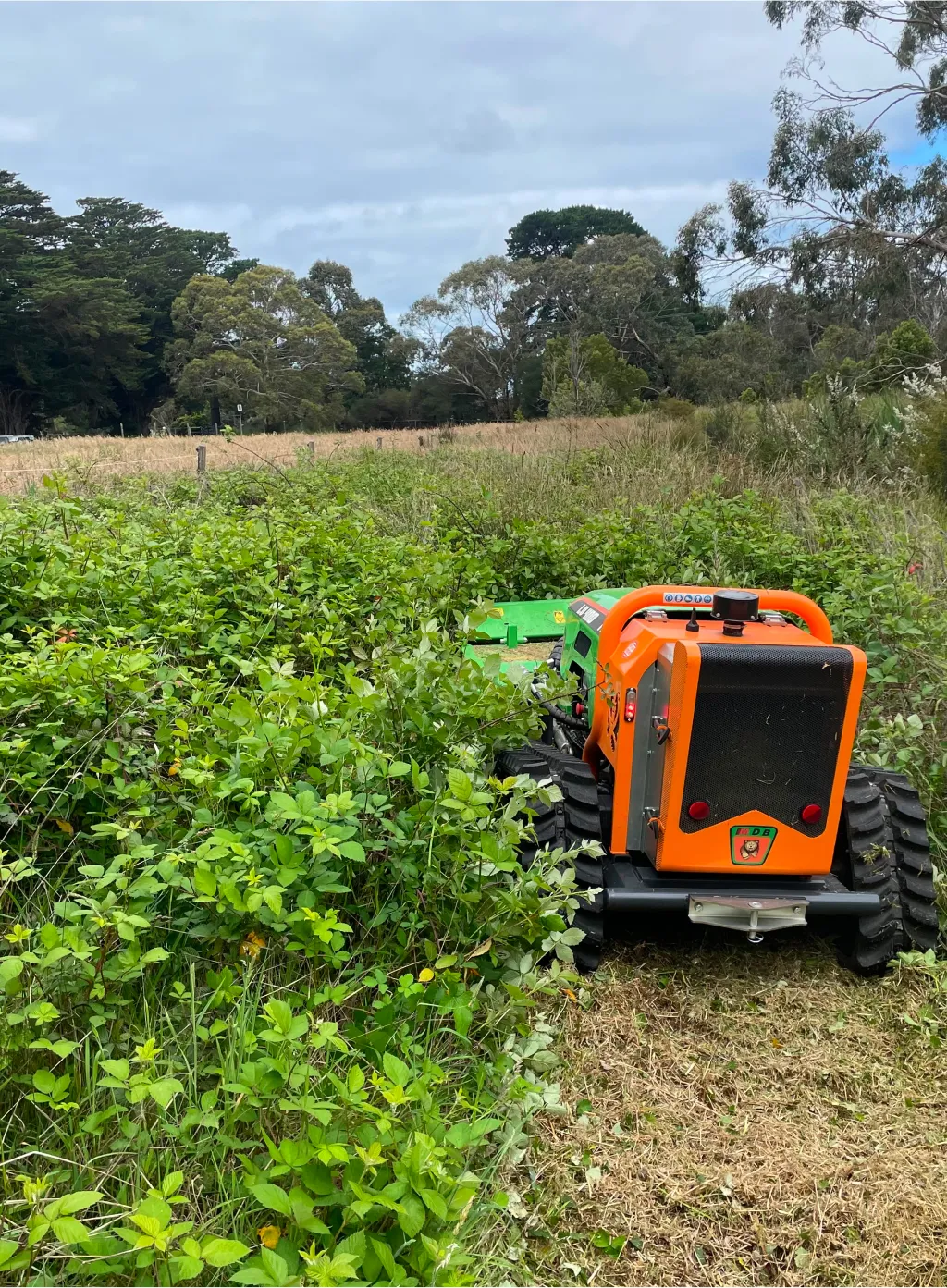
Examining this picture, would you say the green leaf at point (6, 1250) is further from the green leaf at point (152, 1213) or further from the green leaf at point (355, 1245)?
the green leaf at point (355, 1245)

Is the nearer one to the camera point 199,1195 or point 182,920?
point 199,1195

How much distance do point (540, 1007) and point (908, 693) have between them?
269cm

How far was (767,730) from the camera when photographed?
9.06ft

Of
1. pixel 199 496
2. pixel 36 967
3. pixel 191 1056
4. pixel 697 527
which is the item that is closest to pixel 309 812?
pixel 191 1056

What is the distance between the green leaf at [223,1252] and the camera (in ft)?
4.70

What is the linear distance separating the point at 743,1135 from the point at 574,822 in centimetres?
100

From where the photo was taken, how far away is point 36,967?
2.08m

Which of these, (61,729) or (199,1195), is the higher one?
(61,729)

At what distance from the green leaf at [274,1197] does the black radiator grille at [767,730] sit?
1.63m

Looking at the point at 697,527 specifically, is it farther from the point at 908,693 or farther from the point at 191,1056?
the point at 191,1056

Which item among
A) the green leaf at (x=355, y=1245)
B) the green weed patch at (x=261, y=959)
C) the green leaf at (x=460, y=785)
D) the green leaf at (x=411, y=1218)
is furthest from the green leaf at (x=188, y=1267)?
the green leaf at (x=460, y=785)

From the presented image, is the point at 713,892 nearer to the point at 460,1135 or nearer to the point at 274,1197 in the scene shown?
the point at 460,1135

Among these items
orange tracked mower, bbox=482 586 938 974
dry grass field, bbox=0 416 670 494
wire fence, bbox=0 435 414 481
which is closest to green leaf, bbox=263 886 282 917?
orange tracked mower, bbox=482 586 938 974

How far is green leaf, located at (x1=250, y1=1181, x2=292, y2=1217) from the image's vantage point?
1595mm
